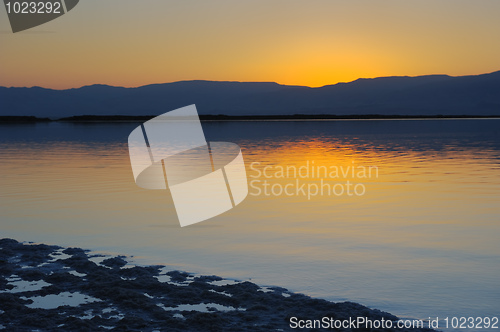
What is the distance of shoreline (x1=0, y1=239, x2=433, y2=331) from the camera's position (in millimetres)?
6719

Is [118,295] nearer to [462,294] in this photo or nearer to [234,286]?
[234,286]

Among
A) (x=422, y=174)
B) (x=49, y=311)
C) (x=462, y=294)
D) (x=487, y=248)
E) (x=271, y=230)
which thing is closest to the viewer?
(x=49, y=311)

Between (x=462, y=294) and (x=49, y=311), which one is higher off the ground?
(x=49, y=311)

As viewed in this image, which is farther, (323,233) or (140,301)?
(323,233)

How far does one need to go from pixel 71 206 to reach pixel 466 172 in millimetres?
16810

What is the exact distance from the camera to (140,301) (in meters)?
7.45

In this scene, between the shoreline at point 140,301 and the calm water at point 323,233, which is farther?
the calm water at point 323,233

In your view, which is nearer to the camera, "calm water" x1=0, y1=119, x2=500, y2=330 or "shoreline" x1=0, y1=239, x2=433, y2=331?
"shoreline" x1=0, y1=239, x2=433, y2=331

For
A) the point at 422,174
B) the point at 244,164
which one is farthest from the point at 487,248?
the point at 244,164

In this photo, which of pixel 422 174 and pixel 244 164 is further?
pixel 244 164

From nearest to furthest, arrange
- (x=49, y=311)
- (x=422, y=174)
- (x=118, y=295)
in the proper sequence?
1. (x=49, y=311)
2. (x=118, y=295)
3. (x=422, y=174)

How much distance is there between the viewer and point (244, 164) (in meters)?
27.6

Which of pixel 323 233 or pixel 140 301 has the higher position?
pixel 140 301

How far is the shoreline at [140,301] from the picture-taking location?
6.72 m
